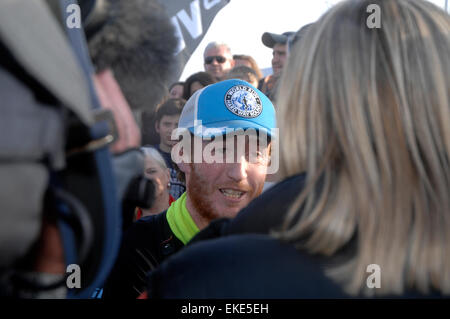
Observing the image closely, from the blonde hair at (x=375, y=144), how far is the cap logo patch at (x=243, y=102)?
1.13 metres

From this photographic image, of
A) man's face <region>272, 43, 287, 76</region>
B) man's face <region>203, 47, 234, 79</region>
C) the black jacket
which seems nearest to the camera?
the black jacket

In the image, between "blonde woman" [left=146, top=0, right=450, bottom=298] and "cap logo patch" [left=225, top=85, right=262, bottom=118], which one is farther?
"cap logo patch" [left=225, top=85, right=262, bottom=118]

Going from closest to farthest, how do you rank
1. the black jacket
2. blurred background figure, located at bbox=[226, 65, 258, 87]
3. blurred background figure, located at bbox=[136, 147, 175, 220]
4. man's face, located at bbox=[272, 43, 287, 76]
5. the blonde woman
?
the blonde woman → the black jacket → blurred background figure, located at bbox=[136, 147, 175, 220] → blurred background figure, located at bbox=[226, 65, 258, 87] → man's face, located at bbox=[272, 43, 287, 76]

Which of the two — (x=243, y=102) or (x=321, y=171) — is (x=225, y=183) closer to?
(x=243, y=102)

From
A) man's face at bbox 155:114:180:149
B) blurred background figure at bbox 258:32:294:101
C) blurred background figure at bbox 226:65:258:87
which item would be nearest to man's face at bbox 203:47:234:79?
blurred background figure at bbox 258:32:294:101

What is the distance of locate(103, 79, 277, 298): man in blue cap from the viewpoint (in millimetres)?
2030

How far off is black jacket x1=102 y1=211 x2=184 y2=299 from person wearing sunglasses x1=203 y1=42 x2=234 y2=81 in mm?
2758

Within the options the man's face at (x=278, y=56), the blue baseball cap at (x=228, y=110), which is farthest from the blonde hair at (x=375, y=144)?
the man's face at (x=278, y=56)

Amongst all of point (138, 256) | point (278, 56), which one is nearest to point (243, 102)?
point (138, 256)

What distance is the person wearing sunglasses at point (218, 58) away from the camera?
15.0 ft

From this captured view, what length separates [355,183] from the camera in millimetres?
882

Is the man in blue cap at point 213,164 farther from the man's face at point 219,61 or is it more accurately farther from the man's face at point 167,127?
the man's face at point 219,61

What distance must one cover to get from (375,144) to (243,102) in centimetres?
129

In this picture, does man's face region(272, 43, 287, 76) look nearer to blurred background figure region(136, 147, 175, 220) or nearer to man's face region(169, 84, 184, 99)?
man's face region(169, 84, 184, 99)
